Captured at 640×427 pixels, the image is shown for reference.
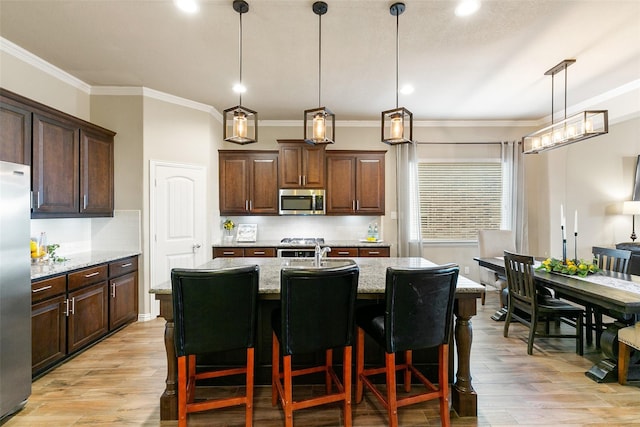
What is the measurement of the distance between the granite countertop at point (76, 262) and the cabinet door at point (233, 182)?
1.54m

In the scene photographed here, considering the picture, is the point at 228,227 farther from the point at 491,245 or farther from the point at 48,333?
the point at 491,245

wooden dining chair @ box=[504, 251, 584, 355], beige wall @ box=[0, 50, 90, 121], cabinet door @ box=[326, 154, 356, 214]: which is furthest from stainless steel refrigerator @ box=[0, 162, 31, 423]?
wooden dining chair @ box=[504, 251, 584, 355]

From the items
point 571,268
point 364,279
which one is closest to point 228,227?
point 364,279

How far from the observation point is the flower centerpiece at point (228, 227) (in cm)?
523

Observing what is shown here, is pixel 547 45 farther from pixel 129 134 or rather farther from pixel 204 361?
pixel 129 134

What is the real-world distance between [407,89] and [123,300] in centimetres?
437

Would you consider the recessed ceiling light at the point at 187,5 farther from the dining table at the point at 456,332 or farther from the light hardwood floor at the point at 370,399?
the light hardwood floor at the point at 370,399

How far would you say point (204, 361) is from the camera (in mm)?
2432

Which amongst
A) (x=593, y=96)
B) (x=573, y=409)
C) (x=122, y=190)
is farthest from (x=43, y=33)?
(x=593, y=96)

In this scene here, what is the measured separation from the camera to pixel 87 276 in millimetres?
3121

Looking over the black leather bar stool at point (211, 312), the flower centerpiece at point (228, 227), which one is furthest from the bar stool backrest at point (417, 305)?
the flower centerpiece at point (228, 227)

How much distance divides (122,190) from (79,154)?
2.22 feet

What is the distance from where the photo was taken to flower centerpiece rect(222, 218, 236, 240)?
5.23 metres

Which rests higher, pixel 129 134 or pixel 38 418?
pixel 129 134
